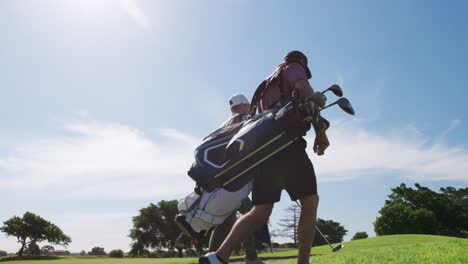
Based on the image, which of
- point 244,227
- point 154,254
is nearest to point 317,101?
point 244,227

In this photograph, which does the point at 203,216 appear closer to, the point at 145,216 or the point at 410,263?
the point at 410,263

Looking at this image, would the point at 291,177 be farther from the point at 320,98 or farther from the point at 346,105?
the point at 346,105

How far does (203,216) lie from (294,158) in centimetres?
199

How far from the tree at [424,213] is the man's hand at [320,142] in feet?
261

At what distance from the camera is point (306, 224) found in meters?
4.21

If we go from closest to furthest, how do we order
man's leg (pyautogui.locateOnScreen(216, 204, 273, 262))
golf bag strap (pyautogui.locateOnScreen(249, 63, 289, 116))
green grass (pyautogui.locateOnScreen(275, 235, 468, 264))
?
man's leg (pyautogui.locateOnScreen(216, 204, 273, 262))
golf bag strap (pyautogui.locateOnScreen(249, 63, 289, 116))
green grass (pyautogui.locateOnScreen(275, 235, 468, 264))

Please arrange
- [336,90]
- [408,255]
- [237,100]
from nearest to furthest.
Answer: [336,90]
[408,255]
[237,100]

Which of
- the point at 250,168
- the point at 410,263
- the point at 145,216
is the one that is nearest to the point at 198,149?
the point at 250,168

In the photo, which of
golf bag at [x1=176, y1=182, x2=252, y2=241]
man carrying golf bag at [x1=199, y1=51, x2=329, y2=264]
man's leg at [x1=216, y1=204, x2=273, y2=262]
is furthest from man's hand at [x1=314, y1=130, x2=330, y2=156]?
golf bag at [x1=176, y1=182, x2=252, y2=241]

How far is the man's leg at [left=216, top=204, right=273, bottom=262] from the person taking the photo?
3.70 meters

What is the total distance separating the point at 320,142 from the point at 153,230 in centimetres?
8190

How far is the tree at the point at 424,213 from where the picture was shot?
78000 mm

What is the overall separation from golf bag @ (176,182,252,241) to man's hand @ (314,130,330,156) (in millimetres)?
1511

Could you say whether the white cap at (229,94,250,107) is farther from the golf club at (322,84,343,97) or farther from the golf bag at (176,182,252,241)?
the golf club at (322,84,343,97)
